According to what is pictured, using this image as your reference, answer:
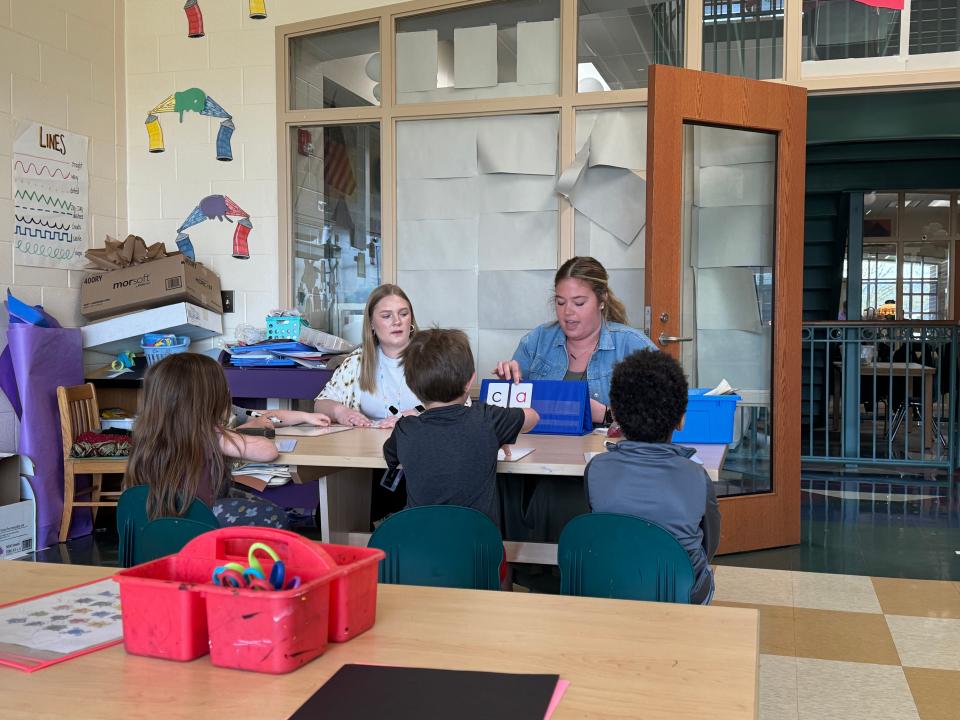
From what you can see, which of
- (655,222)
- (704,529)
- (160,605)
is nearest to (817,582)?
(655,222)

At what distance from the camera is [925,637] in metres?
3.12

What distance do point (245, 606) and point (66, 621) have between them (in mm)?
352

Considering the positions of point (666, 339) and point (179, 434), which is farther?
point (666, 339)

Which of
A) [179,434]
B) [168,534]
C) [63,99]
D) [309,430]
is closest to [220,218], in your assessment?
[63,99]

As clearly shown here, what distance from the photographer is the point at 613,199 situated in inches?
186

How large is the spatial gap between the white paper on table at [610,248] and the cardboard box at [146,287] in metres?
2.06

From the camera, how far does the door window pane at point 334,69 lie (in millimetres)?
5172

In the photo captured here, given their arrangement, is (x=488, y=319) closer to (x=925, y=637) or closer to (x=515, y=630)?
(x=925, y=637)

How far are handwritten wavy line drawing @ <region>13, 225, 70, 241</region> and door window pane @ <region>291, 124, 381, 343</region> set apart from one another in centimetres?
122

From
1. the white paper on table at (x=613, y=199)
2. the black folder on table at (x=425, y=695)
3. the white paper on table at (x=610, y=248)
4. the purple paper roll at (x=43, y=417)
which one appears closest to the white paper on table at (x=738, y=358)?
the white paper on table at (x=610, y=248)

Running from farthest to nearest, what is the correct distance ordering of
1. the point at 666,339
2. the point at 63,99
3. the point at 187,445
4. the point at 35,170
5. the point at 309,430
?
the point at 63,99 < the point at 35,170 < the point at 666,339 < the point at 309,430 < the point at 187,445

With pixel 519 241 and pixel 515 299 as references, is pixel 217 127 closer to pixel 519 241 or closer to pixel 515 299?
pixel 519 241

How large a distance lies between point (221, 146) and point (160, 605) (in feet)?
14.9

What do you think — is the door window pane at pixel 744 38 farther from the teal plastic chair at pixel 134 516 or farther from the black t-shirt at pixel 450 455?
the teal plastic chair at pixel 134 516
